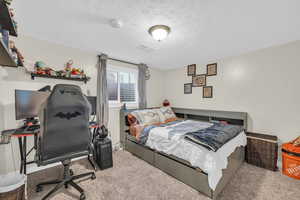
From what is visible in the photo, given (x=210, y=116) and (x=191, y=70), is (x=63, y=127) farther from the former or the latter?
(x=191, y=70)

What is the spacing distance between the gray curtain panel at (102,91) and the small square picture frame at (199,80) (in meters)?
2.53

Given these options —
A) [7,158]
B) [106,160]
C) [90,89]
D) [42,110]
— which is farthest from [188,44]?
[7,158]

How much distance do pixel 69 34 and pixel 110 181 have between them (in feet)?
8.18

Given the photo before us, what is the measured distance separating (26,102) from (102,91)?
1287 mm

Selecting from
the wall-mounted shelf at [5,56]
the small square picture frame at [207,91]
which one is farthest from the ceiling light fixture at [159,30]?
the small square picture frame at [207,91]

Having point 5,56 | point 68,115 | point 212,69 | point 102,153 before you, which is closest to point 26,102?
point 5,56

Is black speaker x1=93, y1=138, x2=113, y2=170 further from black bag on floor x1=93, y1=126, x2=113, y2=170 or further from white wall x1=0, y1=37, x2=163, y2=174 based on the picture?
white wall x1=0, y1=37, x2=163, y2=174

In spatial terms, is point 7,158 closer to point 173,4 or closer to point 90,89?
point 90,89

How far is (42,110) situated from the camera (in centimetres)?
132

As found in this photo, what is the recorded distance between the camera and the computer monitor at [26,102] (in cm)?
180

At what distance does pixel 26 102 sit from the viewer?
1889 mm

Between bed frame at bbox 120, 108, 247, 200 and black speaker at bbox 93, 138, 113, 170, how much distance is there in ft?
2.04

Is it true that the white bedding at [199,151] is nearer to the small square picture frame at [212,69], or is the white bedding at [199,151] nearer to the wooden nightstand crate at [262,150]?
the wooden nightstand crate at [262,150]

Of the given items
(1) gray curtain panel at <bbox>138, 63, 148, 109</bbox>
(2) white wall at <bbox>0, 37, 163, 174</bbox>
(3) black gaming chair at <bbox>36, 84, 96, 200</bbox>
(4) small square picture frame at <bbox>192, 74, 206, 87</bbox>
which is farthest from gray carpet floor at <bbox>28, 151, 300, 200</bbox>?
(4) small square picture frame at <bbox>192, 74, 206, 87</bbox>
